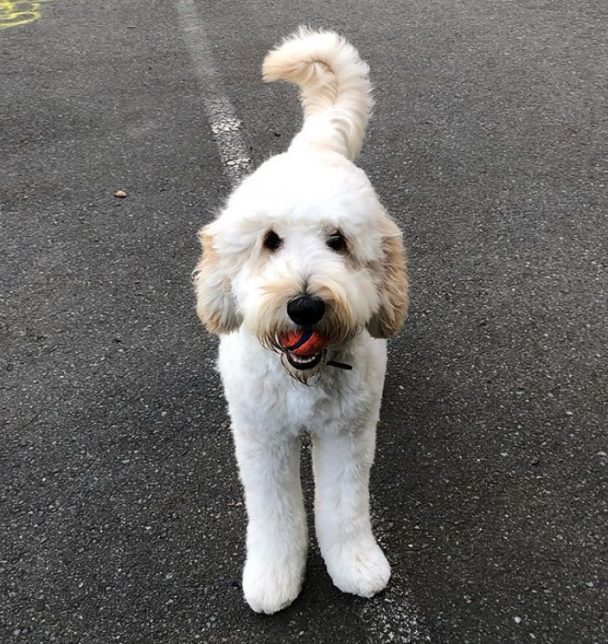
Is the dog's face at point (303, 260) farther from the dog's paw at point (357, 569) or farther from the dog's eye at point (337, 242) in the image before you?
the dog's paw at point (357, 569)

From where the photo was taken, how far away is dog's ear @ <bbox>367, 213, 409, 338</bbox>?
2.24 m

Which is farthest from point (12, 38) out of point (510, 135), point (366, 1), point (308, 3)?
point (510, 135)

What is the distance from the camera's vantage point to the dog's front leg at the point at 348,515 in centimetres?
238

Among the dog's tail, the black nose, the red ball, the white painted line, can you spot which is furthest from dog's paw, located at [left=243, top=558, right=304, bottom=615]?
the white painted line

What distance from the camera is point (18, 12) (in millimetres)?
7637

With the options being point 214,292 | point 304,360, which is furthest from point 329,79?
point 304,360

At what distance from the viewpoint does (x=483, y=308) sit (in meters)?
3.64

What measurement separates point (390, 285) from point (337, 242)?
0.26 metres

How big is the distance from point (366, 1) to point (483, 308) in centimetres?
494

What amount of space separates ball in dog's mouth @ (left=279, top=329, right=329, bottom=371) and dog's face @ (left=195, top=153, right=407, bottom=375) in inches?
0.7

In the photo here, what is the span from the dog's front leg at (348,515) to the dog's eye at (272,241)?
2.22 ft

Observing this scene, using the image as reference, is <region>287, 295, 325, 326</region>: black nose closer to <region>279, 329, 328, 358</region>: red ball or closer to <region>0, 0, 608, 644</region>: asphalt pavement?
<region>279, 329, 328, 358</region>: red ball

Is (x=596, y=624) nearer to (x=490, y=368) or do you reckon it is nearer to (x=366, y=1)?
(x=490, y=368)

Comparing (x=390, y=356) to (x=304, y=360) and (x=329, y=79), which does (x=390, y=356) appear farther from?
(x=304, y=360)
